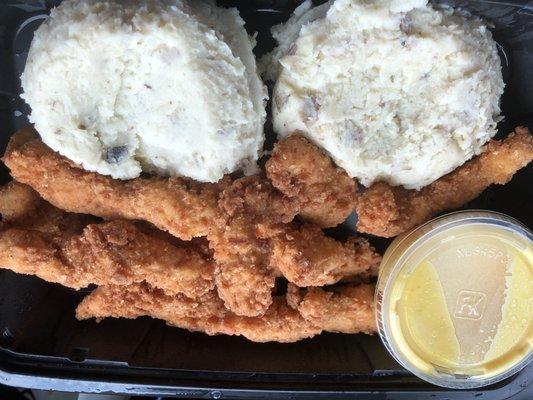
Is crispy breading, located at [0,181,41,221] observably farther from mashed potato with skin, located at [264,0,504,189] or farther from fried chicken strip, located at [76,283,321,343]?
mashed potato with skin, located at [264,0,504,189]

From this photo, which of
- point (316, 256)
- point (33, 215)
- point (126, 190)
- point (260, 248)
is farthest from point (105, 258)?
point (316, 256)

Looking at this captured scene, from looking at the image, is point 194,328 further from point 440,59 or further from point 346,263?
point 440,59

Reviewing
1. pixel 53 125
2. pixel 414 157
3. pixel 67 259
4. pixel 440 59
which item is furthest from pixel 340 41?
pixel 67 259

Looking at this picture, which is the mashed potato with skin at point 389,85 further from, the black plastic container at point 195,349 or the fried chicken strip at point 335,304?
the fried chicken strip at point 335,304

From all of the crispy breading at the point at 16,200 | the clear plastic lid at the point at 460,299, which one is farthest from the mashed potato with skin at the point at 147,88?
the clear plastic lid at the point at 460,299

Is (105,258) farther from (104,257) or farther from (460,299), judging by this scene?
(460,299)

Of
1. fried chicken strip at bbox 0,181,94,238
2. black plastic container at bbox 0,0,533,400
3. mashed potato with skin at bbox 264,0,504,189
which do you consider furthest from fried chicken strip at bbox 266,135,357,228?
fried chicken strip at bbox 0,181,94,238
